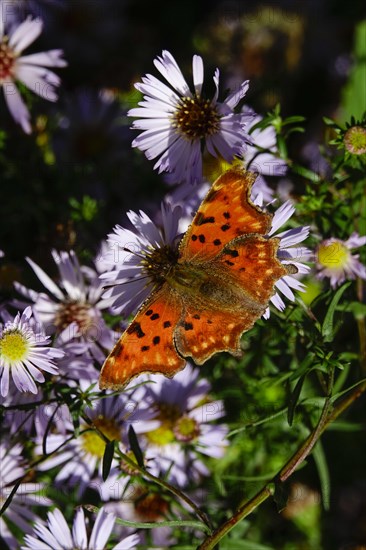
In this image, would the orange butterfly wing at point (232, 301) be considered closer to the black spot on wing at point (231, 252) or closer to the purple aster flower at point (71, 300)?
the black spot on wing at point (231, 252)

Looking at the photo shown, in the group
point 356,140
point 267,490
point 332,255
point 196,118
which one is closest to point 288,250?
point 332,255

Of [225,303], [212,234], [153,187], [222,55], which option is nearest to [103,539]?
[225,303]

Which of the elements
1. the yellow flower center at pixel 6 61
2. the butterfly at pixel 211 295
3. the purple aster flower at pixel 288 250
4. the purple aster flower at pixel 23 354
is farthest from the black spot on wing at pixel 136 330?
the yellow flower center at pixel 6 61

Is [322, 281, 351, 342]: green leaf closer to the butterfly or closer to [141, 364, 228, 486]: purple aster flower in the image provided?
the butterfly

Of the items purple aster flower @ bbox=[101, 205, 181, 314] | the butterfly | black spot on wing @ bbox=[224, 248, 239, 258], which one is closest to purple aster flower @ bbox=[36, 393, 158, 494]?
purple aster flower @ bbox=[101, 205, 181, 314]

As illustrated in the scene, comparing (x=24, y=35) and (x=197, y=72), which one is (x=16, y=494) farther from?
(x=24, y=35)

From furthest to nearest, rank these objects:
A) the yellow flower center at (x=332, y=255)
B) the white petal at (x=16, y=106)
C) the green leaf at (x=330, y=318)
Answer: the white petal at (x=16, y=106)
the yellow flower center at (x=332, y=255)
the green leaf at (x=330, y=318)

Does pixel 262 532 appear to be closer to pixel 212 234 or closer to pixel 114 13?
pixel 212 234
